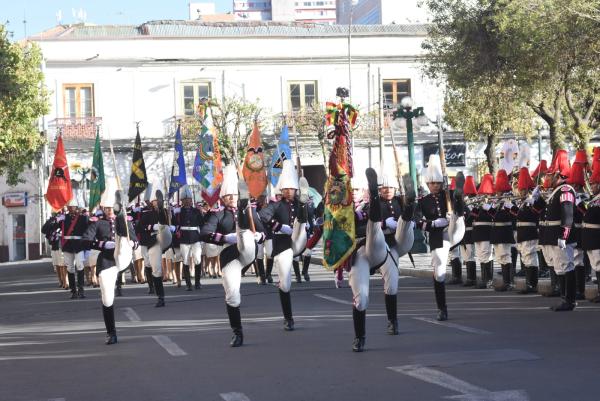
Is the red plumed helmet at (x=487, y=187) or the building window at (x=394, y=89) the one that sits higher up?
the building window at (x=394, y=89)

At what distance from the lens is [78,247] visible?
24.2 m

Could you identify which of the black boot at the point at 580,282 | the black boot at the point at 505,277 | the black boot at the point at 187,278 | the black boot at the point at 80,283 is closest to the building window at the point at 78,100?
the black boot at the point at 80,283

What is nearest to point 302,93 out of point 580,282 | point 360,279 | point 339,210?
point 580,282

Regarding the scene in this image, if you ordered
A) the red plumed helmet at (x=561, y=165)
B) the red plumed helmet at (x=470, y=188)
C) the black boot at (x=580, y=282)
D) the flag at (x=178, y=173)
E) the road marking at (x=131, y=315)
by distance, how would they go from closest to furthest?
the red plumed helmet at (x=561, y=165)
the black boot at (x=580, y=282)
the road marking at (x=131, y=315)
the red plumed helmet at (x=470, y=188)
the flag at (x=178, y=173)

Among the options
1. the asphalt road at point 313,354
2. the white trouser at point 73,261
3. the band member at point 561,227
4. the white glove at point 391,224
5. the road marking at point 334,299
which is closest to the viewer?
the asphalt road at point 313,354

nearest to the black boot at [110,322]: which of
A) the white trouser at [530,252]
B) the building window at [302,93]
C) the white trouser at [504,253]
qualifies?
the white trouser at [530,252]

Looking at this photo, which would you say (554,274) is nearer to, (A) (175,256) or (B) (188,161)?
(A) (175,256)

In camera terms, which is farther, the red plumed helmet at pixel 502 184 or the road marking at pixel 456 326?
the red plumed helmet at pixel 502 184

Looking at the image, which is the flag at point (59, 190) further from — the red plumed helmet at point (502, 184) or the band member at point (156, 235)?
the red plumed helmet at point (502, 184)

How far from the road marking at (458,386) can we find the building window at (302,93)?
41.8 metres

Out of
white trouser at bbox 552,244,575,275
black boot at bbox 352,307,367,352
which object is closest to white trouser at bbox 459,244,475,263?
white trouser at bbox 552,244,575,275

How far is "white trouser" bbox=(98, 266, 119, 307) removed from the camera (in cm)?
1445

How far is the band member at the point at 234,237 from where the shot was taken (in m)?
13.5

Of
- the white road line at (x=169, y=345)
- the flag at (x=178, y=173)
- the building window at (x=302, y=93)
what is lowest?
the white road line at (x=169, y=345)
